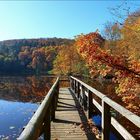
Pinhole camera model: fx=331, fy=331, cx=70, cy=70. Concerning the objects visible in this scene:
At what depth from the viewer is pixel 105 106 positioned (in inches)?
288

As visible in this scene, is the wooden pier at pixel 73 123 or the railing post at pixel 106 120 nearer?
the wooden pier at pixel 73 123

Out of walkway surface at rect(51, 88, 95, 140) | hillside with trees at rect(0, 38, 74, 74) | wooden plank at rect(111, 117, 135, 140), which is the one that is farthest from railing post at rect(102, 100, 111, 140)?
hillside with trees at rect(0, 38, 74, 74)

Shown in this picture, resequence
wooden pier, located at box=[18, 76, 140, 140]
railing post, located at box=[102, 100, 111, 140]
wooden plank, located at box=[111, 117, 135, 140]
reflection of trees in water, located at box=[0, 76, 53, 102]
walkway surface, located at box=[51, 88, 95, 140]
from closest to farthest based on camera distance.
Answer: wooden pier, located at box=[18, 76, 140, 140]
wooden plank, located at box=[111, 117, 135, 140]
railing post, located at box=[102, 100, 111, 140]
walkway surface, located at box=[51, 88, 95, 140]
reflection of trees in water, located at box=[0, 76, 53, 102]

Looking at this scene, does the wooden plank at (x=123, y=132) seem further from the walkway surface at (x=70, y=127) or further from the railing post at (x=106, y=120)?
the walkway surface at (x=70, y=127)

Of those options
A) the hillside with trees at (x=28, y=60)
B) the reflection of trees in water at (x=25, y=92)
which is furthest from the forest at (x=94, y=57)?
the reflection of trees in water at (x=25, y=92)

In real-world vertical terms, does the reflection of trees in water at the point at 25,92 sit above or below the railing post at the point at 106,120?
below

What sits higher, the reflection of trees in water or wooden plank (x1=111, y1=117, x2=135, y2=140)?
wooden plank (x1=111, y1=117, x2=135, y2=140)

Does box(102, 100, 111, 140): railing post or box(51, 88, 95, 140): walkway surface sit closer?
box(102, 100, 111, 140): railing post

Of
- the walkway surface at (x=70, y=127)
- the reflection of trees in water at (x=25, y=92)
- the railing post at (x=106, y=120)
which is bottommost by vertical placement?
the reflection of trees in water at (x=25, y=92)

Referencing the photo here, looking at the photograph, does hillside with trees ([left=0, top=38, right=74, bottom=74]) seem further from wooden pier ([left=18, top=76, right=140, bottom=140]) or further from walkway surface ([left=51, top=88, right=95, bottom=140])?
wooden pier ([left=18, top=76, right=140, bottom=140])

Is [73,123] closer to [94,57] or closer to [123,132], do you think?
[94,57]

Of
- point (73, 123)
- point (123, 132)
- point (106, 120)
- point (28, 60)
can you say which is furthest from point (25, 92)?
point (28, 60)

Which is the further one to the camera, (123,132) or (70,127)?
(70,127)

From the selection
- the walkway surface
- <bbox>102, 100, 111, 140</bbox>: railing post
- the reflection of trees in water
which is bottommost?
the reflection of trees in water
